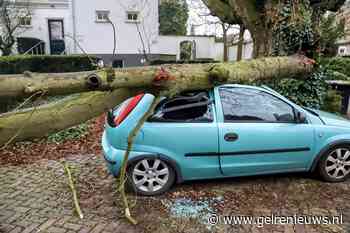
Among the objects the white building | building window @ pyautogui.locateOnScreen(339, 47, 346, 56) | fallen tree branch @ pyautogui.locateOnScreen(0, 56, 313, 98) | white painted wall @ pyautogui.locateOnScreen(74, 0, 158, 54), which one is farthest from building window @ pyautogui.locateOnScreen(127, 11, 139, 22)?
building window @ pyautogui.locateOnScreen(339, 47, 346, 56)

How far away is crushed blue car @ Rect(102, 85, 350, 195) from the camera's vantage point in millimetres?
4082

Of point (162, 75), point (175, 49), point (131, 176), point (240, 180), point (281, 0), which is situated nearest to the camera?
point (162, 75)

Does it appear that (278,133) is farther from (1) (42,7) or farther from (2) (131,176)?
(1) (42,7)

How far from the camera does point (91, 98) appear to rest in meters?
3.45

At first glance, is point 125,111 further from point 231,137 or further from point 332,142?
point 332,142

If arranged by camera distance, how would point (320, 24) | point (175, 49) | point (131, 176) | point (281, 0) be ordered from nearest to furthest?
point (131, 176)
point (281, 0)
point (320, 24)
point (175, 49)

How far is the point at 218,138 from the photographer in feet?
13.5

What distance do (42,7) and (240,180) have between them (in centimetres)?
1968

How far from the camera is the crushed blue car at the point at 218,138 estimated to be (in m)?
4.08

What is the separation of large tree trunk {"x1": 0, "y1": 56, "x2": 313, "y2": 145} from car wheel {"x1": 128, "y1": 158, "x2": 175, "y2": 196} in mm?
1056

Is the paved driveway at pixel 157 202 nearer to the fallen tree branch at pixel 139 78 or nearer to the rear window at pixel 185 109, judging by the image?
the rear window at pixel 185 109

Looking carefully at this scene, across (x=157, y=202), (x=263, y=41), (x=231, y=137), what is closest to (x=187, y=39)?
(x=263, y=41)

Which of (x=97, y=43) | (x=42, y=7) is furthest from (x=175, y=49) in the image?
(x=42, y=7)

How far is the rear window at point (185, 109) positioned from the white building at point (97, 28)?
12.5m
